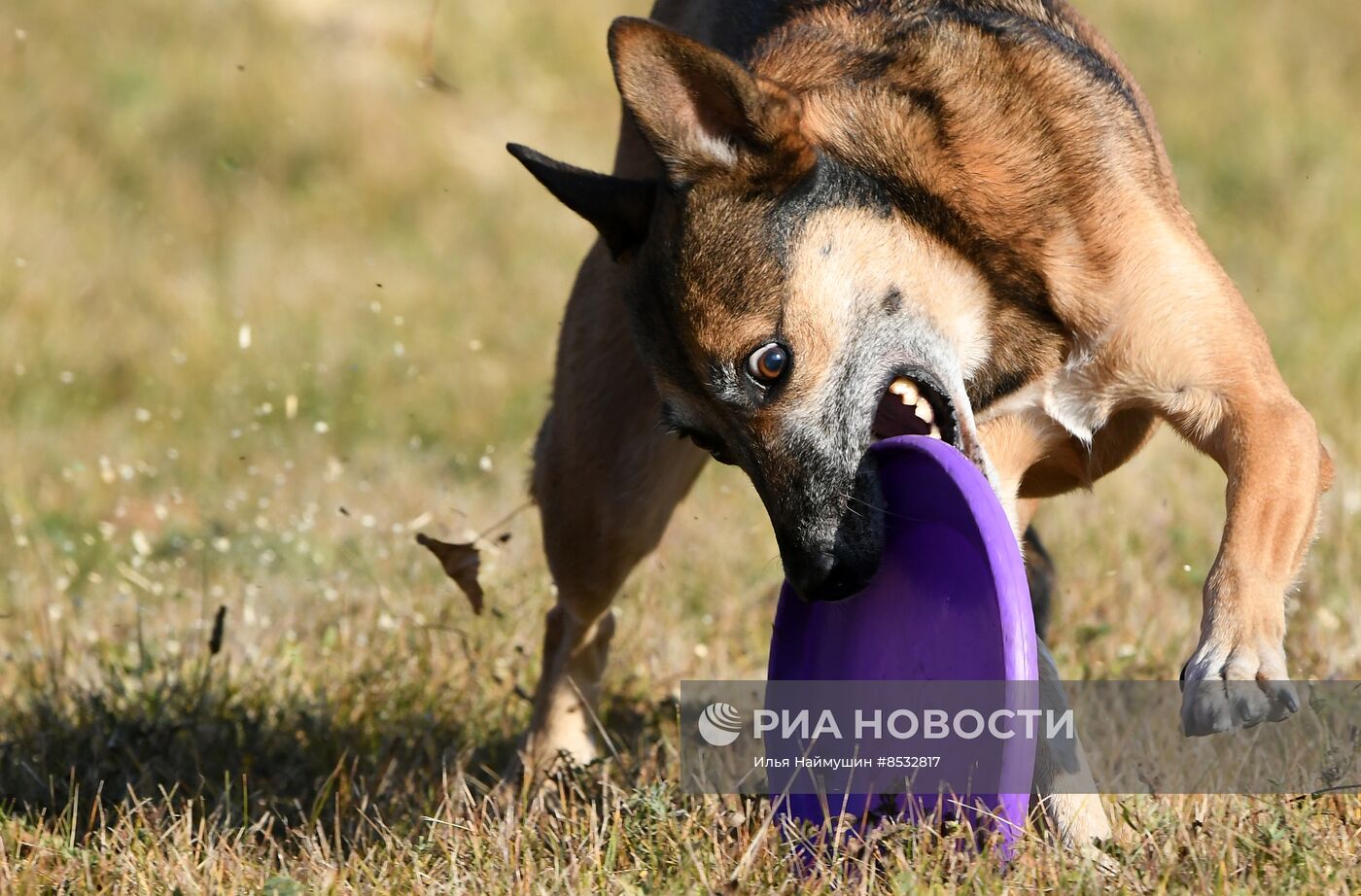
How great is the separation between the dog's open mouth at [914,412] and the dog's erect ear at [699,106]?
0.61 m

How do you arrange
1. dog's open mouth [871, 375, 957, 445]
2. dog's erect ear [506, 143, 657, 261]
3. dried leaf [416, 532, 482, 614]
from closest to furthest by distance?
dog's open mouth [871, 375, 957, 445], dog's erect ear [506, 143, 657, 261], dried leaf [416, 532, 482, 614]

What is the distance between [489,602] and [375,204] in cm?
586

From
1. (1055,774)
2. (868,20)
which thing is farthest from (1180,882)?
(868,20)

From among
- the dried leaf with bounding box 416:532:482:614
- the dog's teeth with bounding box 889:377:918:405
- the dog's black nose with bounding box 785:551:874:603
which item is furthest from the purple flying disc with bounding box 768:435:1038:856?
the dried leaf with bounding box 416:532:482:614

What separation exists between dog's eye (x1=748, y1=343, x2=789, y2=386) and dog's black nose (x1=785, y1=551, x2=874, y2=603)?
439mm

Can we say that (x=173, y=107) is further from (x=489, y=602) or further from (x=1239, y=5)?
(x=1239, y=5)

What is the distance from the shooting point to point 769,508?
408 centimetres

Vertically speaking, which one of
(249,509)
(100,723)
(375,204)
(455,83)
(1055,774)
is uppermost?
Result: (455,83)

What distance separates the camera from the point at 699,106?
13.2ft

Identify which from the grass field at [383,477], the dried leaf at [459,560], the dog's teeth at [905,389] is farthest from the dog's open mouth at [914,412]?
the dried leaf at [459,560]

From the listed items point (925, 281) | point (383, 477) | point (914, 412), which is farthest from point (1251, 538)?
point (383, 477)

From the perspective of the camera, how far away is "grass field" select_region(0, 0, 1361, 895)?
380 cm

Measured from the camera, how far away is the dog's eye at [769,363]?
401 cm

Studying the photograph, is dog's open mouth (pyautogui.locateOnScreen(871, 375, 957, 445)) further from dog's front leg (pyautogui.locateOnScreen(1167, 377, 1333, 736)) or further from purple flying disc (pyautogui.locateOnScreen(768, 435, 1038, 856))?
dog's front leg (pyautogui.locateOnScreen(1167, 377, 1333, 736))
